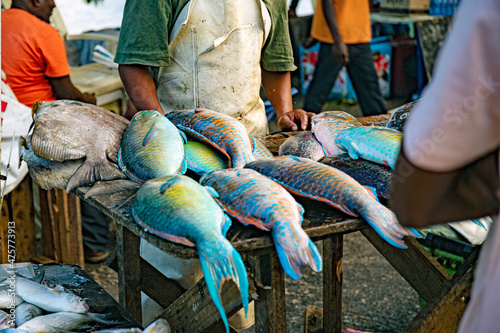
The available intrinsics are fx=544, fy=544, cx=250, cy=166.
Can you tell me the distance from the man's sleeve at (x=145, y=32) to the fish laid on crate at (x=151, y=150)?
0.57 metres

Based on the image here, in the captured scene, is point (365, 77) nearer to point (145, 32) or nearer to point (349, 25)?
point (349, 25)

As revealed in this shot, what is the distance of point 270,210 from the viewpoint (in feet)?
5.25

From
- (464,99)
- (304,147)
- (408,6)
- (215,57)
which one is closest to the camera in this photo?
(464,99)

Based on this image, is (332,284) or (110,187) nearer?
(110,187)

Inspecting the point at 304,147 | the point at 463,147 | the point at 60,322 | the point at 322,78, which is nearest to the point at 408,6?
the point at 322,78

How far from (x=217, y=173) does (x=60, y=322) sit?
85 centimetres

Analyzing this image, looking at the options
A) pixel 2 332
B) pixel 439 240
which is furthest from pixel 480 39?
pixel 439 240

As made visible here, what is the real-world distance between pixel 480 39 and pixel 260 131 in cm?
234

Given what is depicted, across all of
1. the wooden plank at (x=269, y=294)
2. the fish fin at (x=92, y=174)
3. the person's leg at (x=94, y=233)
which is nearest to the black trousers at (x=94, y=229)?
the person's leg at (x=94, y=233)

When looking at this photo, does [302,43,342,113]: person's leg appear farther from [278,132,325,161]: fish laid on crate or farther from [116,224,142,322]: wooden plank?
[116,224,142,322]: wooden plank

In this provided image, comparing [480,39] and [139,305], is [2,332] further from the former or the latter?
[480,39]

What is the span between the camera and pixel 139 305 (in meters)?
2.42

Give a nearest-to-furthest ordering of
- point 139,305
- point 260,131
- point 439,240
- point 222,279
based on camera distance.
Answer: point 222,279 → point 139,305 → point 260,131 → point 439,240

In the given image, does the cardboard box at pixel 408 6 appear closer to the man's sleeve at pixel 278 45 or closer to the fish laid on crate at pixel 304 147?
the man's sleeve at pixel 278 45
